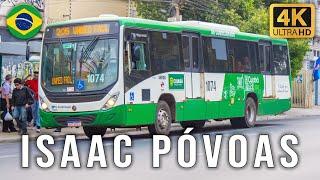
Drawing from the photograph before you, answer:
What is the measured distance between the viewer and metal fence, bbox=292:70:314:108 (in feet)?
143

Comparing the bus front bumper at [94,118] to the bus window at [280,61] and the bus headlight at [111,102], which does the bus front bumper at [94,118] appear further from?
the bus window at [280,61]

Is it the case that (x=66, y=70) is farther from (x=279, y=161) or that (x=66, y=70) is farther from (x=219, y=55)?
(x=279, y=161)

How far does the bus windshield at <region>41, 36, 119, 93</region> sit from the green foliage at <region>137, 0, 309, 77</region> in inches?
704

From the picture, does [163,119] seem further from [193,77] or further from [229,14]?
[229,14]

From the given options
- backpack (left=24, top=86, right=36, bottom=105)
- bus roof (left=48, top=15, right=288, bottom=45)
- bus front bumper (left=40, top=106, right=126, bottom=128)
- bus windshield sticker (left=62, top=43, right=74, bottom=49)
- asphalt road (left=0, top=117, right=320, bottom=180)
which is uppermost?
bus roof (left=48, top=15, right=288, bottom=45)

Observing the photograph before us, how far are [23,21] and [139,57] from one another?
10.9ft

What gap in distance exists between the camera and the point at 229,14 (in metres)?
36.2

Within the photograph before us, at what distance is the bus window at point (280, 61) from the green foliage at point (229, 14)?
8412 mm

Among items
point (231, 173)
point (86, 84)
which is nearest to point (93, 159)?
point (231, 173)

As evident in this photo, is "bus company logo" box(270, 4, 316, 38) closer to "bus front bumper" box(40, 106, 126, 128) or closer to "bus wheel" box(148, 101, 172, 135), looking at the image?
"bus wheel" box(148, 101, 172, 135)

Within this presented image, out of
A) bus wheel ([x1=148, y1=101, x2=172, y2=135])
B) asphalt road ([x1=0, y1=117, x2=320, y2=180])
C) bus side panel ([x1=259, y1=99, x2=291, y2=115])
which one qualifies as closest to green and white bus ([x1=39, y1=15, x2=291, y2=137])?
bus wheel ([x1=148, y1=101, x2=172, y2=135])

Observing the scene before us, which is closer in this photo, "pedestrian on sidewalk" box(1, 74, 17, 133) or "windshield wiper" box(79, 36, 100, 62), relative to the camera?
"windshield wiper" box(79, 36, 100, 62)

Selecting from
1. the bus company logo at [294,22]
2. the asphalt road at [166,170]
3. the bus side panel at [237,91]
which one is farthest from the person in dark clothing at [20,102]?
the bus company logo at [294,22]

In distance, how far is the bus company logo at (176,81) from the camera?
794 inches
